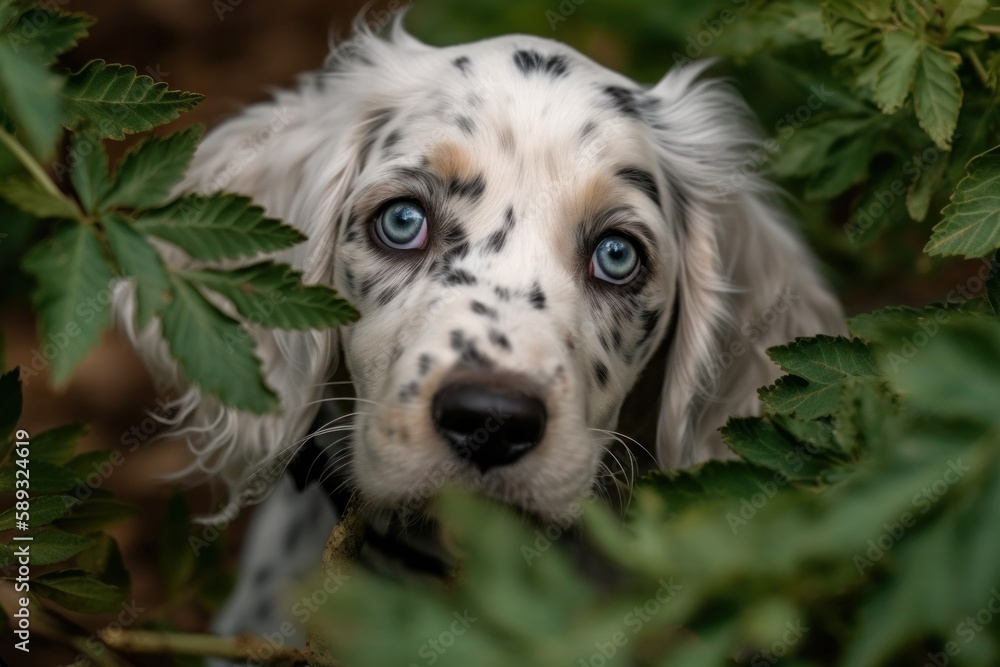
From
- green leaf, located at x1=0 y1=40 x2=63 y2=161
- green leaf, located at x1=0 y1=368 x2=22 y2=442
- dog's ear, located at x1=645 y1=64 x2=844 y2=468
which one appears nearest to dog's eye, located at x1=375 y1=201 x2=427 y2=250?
dog's ear, located at x1=645 y1=64 x2=844 y2=468

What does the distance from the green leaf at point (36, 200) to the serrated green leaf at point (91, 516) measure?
86cm

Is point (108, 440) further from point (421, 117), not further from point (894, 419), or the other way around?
point (894, 419)

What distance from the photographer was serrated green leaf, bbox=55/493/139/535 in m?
1.89

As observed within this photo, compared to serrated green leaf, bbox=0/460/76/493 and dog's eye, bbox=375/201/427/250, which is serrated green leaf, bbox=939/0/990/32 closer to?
dog's eye, bbox=375/201/427/250

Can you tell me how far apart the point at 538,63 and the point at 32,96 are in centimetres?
151

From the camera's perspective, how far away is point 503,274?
6.71ft

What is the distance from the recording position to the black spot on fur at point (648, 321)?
2324 mm

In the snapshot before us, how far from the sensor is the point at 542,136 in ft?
7.10

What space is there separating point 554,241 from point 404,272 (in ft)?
1.20

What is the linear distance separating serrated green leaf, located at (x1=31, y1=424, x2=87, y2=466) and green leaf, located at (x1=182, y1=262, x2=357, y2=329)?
67 cm

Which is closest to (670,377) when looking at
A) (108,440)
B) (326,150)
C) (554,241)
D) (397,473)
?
(554,241)

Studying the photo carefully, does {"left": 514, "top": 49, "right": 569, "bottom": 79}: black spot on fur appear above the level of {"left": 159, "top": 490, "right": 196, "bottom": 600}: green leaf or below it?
above

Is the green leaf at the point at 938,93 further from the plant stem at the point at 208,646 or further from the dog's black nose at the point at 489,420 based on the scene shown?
the plant stem at the point at 208,646

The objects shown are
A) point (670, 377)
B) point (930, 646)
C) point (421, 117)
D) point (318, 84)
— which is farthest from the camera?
point (318, 84)
